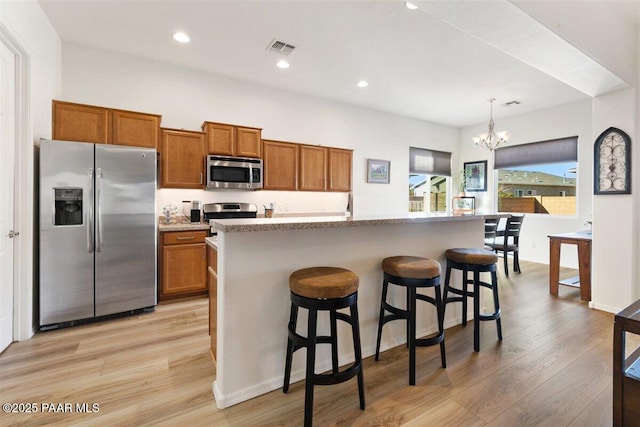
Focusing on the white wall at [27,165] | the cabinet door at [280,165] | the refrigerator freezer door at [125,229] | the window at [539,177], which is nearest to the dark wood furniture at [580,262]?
the window at [539,177]

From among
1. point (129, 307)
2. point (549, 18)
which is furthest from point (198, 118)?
point (549, 18)

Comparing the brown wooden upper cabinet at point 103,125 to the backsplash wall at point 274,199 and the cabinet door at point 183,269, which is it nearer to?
the backsplash wall at point 274,199

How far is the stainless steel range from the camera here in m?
3.99

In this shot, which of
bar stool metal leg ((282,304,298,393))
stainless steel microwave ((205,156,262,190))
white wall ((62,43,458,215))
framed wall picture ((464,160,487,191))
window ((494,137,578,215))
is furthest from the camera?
framed wall picture ((464,160,487,191))

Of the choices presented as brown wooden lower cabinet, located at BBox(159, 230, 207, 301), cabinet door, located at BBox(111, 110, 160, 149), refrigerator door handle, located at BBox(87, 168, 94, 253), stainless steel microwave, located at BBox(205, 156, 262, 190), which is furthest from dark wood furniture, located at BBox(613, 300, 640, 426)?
cabinet door, located at BBox(111, 110, 160, 149)

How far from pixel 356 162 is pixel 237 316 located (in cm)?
444

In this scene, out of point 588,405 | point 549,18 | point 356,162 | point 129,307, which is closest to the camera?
point 588,405

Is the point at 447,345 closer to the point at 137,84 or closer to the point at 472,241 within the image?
the point at 472,241

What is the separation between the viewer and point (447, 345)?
2.41m

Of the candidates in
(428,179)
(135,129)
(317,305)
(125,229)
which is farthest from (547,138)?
(125,229)

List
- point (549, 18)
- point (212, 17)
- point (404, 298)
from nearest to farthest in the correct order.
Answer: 1. point (549, 18)
2. point (404, 298)
3. point (212, 17)

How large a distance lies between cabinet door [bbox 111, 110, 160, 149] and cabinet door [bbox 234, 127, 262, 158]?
102cm

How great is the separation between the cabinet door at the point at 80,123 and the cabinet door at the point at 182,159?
24.1 inches

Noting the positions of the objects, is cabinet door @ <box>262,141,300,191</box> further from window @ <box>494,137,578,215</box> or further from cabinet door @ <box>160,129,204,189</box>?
window @ <box>494,137,578,215</box>
